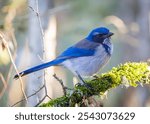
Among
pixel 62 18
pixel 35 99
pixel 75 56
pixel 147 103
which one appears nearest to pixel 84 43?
pixel 75 56

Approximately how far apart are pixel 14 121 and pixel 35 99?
3.49ft

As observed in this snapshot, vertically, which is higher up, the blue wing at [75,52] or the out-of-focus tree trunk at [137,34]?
the blue wing at [75,52]

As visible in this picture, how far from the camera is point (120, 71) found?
13.7 ft

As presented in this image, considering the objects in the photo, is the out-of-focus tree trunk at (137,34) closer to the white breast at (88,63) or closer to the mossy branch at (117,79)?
the white breast at (88,63)

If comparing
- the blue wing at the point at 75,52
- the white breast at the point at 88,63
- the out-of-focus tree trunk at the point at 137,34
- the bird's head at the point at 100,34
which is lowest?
the out-of-focus tree trunk at the point at 137,34

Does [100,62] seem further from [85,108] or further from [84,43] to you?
[85,108]

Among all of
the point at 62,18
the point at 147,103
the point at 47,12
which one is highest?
the point at 47,12

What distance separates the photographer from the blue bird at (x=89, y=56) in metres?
4.69

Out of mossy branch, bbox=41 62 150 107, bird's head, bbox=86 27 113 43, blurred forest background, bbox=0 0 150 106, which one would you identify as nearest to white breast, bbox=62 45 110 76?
bird's head, bbox=86 27 113 43

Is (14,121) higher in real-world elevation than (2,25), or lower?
lower

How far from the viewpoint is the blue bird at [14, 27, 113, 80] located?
4.69 m

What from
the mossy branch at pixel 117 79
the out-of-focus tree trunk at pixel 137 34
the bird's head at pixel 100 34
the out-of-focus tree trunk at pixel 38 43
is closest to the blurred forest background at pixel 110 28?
the out-of-focus tree trunk at pixel 137 34

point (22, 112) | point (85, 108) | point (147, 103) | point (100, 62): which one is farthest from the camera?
point (147, 103)

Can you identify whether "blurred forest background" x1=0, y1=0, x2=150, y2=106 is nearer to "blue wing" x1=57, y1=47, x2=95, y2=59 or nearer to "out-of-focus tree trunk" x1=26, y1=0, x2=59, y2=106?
"out-of-focus tree trunk" x1=26, y1=0, x2=59, y2=106
